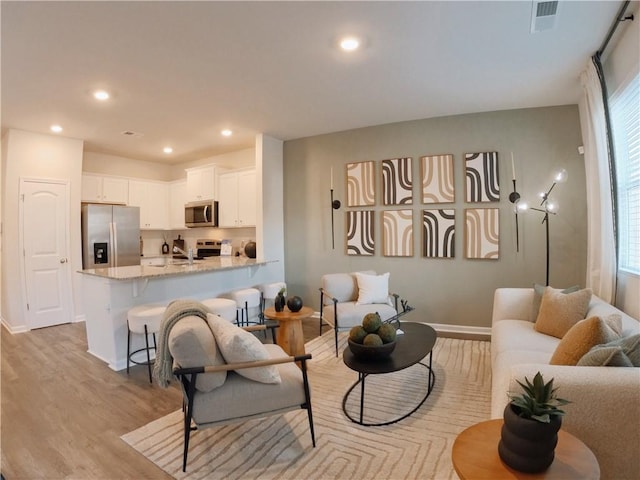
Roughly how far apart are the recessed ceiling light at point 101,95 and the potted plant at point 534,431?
13.8 feet

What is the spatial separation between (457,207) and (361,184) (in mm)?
1334

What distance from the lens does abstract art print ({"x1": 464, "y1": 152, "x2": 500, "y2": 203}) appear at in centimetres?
405

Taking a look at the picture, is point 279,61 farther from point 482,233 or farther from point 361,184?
point 482,233

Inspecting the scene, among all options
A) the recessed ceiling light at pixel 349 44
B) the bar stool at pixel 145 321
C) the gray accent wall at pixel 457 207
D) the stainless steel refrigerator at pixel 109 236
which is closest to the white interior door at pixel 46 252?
the stainless steel refrigerator at pixel 109 236

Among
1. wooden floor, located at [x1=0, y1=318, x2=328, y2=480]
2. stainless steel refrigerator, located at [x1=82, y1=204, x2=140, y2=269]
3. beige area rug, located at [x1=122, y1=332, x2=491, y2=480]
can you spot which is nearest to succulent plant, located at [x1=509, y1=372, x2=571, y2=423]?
beige area rug, located at [x1=122, y1=332, x2=491, y2=480]

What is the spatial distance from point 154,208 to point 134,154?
107 cm

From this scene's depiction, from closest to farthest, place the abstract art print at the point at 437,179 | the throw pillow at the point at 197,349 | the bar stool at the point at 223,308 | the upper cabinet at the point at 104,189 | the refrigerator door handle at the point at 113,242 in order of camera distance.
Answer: the throw pillow at the point at 197,349 < the bar stool at the point at 223,308 < the abstract art print at the point at 437,179 < the refrigerator door handle at the point at 113,242 < the upper cabinet at the point at 104,189

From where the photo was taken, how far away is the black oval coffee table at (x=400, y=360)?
2223 mm

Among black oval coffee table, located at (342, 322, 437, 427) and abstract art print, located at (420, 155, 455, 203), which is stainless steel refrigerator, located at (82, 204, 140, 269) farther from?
abstract art print, located at (420, 155, 455, 203)

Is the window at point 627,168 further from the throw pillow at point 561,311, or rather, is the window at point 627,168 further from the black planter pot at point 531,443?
the black planter pot at point 531,443

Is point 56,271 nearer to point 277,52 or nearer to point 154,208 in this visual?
point 154,208

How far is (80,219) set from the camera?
5.15 meters

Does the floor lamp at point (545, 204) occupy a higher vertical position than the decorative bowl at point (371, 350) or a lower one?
higher

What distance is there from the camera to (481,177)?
411cm
